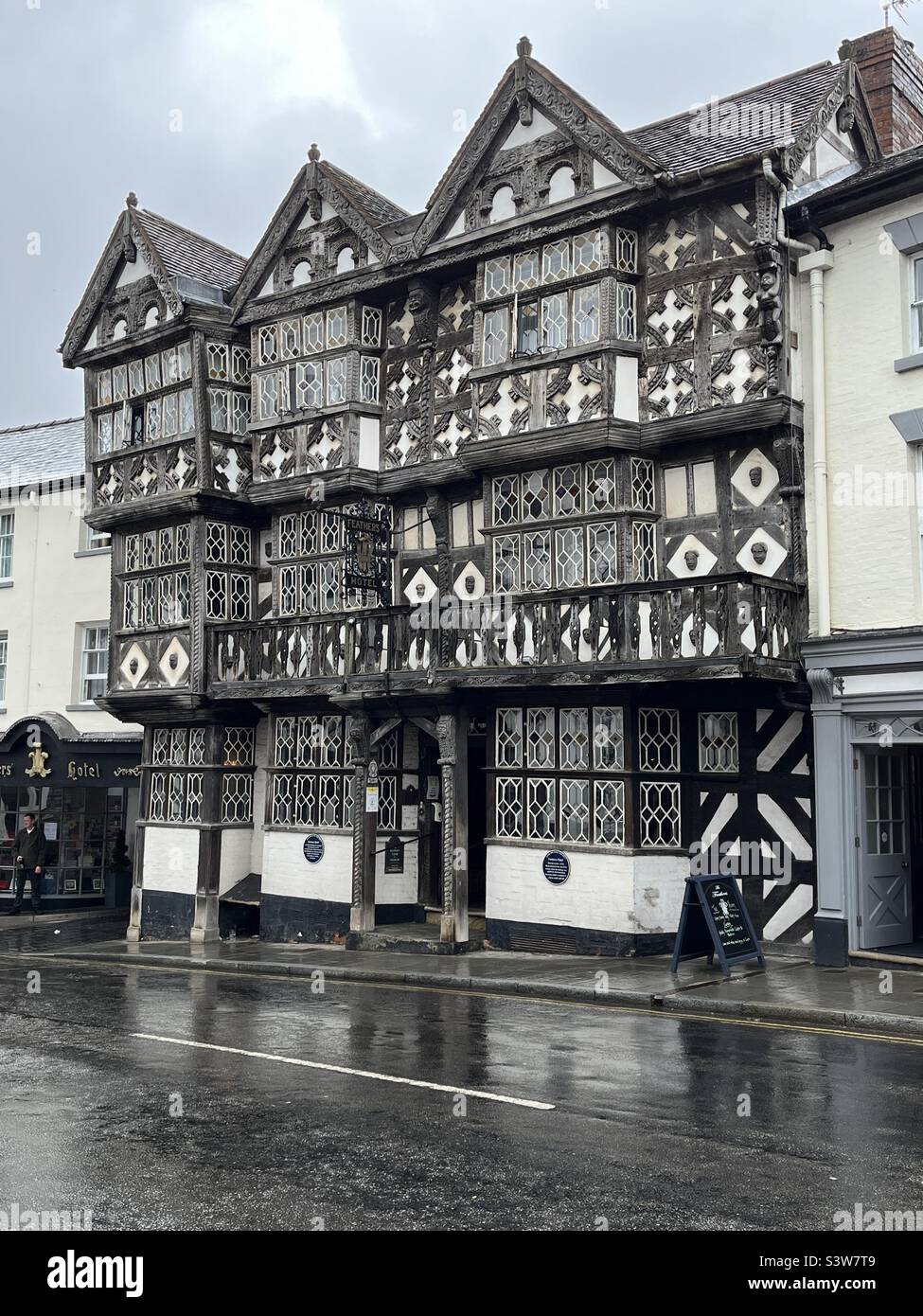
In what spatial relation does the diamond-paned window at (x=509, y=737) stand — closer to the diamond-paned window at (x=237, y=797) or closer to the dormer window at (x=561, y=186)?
the diamond-paned window at (x=237, y=797)

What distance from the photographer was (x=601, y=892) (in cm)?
1817

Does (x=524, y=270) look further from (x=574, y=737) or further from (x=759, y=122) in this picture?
(x=574, y=737)

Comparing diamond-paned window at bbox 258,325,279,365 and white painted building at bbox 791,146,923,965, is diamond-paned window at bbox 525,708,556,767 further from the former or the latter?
diamond-paned window at bbox 258,325,279,365

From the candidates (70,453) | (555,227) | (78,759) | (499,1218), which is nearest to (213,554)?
(78,759)

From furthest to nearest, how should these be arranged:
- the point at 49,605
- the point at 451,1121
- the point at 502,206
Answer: the point at 49,605, the point at 502,206, the point at 451,1121

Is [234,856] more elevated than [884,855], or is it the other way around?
A: [884,855]

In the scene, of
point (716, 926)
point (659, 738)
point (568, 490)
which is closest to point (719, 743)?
point (659, 738)

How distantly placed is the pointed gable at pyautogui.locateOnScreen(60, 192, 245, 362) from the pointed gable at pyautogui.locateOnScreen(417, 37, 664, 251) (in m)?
5.80

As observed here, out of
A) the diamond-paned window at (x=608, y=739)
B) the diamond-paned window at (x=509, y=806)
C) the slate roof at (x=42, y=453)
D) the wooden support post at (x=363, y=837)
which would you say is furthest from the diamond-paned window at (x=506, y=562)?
the slate roof at (x=42, y=453)

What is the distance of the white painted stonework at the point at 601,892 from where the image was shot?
1789 cm

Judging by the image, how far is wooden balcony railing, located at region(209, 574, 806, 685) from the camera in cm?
1647

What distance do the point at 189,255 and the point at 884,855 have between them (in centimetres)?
1719

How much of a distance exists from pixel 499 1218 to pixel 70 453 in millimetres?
28660

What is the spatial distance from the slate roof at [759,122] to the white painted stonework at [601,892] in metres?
9.22
